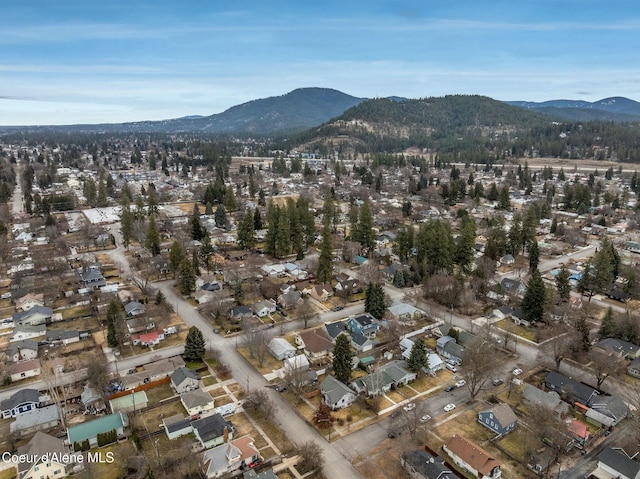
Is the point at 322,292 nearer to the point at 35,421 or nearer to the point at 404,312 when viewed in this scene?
the point at 404,312

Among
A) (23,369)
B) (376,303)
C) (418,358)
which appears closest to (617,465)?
(418,358)

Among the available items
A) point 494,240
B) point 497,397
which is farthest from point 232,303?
point 494,240

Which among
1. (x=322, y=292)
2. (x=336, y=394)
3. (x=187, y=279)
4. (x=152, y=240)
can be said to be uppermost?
(x=152, y=240)

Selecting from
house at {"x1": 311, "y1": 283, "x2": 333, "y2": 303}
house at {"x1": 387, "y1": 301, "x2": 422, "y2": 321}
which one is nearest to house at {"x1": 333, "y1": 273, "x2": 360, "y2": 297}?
house at {"x1": 311, "y1": 283, "x2": 333, "y2": 303}

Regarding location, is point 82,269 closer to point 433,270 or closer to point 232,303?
point 232,303

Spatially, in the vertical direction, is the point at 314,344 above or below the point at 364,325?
below

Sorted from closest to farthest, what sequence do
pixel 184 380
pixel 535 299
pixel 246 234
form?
pixel 184 380
pixel 535 299
pixel 246 234

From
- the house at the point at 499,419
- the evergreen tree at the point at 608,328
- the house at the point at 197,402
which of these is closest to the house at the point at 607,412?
the house at the point at 499,419

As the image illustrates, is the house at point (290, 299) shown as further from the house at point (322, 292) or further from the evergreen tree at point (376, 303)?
the evergreen tree at point (376, 303)
